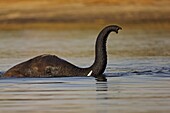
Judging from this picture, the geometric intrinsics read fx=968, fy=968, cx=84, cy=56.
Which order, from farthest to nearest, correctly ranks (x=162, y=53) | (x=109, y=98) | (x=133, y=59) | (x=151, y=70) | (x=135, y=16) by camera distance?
(x=135, y=16) < (x=162, y=53) < (x=133, y=59) < (x=151, y=70) < (x=109, y=98)

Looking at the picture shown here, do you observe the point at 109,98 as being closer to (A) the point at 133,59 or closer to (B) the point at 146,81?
(B) the point at 146,81

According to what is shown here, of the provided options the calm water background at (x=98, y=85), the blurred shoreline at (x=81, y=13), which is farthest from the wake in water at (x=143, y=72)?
the blurred shoreline at (x=81, y=13)

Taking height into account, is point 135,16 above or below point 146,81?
above

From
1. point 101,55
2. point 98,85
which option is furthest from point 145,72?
point 98,85

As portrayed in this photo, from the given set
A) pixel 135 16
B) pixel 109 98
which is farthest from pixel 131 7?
pixel 109 98

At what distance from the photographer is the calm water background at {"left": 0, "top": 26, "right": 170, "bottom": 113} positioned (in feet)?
45.8

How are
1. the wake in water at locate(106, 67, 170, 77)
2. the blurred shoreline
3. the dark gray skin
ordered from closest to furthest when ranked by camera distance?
the dark gray skin → the wake in water at locate(106, 67, 170, 77) → the blurred shoreline

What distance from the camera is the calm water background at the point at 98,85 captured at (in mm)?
13945

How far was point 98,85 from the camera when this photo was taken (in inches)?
665

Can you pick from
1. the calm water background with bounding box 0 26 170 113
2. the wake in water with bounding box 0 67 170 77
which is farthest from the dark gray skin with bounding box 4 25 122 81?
the wake in water with bounding box 0 67 170 77

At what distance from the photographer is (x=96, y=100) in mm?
14680

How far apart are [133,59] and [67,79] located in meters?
5.83

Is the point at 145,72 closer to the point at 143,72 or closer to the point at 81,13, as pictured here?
the point at 143,72

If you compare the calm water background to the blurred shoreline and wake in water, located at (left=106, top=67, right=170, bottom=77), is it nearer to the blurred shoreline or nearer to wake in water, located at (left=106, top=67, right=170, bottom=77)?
wake in water, located at (left=106, top=67, right=170, bottom=77)
